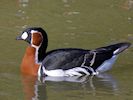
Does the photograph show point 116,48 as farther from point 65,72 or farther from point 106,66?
point 65,72

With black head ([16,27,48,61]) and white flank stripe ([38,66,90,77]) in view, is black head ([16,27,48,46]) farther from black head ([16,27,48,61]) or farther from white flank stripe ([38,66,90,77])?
white flank stripe ([38,66,90,77])

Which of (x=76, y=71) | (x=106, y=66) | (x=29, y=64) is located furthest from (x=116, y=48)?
(x=29, y=64)

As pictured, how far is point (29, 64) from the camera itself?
553 inches

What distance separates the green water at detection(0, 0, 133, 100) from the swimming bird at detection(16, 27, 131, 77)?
205mm

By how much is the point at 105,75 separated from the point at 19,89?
1961mm

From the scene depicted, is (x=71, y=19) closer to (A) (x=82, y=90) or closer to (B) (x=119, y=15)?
(B) (x=119, y=15)

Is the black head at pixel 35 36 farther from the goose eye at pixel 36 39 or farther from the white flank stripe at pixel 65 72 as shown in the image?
the white flank stripe at pixel 65 72

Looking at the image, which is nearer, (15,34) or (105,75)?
(105,75)

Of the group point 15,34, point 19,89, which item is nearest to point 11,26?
point 15,34

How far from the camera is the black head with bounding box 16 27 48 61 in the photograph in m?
14.2

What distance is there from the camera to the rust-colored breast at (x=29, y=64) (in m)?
14.0

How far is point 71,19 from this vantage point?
1731 cm

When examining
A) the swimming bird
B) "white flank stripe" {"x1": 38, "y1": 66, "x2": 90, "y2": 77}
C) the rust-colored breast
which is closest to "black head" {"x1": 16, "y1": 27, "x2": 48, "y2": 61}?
the swimming bird

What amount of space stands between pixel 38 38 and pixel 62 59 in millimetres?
765
